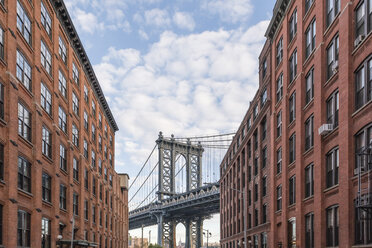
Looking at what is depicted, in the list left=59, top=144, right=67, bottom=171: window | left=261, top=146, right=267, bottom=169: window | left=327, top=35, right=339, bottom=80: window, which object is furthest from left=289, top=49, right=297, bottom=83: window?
left=59, top=144, right=67, bottom=171: window

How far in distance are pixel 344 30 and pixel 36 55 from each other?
18.7m

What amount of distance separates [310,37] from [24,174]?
66.2 ft

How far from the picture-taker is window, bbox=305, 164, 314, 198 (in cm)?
3083

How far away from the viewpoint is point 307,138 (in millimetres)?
32094

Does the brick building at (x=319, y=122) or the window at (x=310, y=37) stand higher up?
the window at (x=310, y=37)

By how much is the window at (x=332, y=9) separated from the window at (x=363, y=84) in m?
5.26

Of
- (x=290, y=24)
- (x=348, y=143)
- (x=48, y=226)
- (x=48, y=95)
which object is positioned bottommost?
(x=48, y=226)

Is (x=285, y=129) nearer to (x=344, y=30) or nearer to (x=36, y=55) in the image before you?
(x=344, y=30)

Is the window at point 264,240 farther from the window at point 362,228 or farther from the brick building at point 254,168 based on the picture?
the window at point 362,228

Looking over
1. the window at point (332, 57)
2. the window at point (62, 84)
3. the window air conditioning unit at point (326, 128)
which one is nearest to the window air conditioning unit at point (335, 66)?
the window at point (332, 57)

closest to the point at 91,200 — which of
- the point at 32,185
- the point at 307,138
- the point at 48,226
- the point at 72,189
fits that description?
the point at 72,189

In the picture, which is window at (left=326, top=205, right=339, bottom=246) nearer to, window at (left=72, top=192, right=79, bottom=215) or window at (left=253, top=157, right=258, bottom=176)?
window at (left=72, top=192, right=79, bottom=215)

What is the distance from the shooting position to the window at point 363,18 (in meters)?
22.6

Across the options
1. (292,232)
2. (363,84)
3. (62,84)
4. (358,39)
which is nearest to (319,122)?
(363,84)
